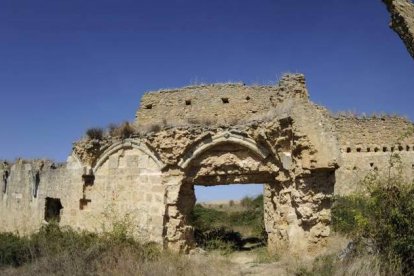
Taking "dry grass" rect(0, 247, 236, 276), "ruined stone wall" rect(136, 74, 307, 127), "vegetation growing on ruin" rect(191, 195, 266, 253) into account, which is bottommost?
"vegetation growing on ruin" rect(191, 195, 266, 253)

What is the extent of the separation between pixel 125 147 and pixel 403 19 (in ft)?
22.0

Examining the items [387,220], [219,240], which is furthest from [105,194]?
[387,220]

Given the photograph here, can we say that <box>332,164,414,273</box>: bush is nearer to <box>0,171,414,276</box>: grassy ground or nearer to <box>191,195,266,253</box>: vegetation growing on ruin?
<box>0,171,414,276</box>: grassy ground

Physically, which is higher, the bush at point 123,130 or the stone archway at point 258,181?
the bush at point 123,130

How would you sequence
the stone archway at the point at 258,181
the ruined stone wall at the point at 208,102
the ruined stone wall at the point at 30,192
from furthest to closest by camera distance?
the ruined stone wall at the point at 208,102, the ruined stone wall at the point at 30,192, the stone archway at the point at 258,181

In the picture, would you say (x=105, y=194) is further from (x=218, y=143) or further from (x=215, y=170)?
(x=218, y=143)

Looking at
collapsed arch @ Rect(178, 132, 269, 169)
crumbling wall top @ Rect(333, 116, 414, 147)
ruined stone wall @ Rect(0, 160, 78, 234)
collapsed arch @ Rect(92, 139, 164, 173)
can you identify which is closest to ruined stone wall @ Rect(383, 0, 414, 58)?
collapsed arch @ Rect(178, 132, 269, 169)

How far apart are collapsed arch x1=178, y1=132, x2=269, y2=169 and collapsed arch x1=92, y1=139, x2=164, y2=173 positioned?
→ 627 mm

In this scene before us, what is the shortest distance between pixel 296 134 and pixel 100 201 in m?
5.04

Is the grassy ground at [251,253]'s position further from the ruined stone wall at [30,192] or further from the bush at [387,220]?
the ruined stone wall at [30,192]

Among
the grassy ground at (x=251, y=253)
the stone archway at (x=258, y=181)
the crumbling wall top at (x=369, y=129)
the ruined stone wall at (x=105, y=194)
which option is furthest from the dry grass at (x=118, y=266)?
the crumbling wall top at (x=369, y=129)

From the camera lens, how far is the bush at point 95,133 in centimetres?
1095

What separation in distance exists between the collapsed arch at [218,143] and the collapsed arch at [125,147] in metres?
0.63

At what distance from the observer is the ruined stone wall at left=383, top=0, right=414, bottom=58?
656cm
